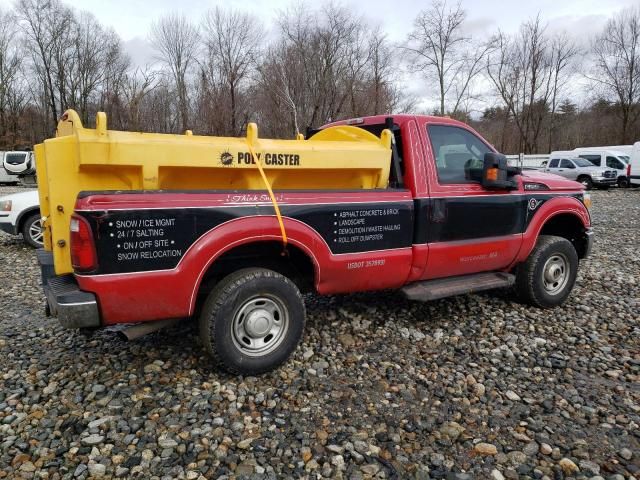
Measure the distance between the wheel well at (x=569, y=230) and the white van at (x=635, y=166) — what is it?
67.6ft

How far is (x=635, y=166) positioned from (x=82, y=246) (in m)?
25.9

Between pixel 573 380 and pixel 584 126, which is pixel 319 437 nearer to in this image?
pixel 573 380

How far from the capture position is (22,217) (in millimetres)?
8273

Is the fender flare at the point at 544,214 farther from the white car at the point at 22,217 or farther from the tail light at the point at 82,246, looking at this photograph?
the white car at the point at 22,217

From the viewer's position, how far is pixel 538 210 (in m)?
5.00

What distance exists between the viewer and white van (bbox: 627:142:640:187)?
2220cm

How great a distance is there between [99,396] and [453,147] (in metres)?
3.74

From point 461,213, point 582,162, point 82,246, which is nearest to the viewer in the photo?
point 82,246

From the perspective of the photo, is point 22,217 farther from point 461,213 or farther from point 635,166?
point 635,166

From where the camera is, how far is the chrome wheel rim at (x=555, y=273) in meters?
Answer: 5.16

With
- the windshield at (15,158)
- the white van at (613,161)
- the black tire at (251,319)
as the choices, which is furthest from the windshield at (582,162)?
the windshield at (15,158)

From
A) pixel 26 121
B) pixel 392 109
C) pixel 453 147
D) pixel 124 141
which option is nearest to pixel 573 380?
pixel 453 147

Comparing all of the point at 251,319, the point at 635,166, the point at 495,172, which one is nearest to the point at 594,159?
the point at 635,166

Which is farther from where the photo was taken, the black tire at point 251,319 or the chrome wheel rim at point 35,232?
the chrome wheel rim at point 35,232
